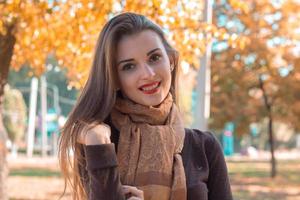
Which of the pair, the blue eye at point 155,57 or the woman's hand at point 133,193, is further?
the blue eye at point 155,57

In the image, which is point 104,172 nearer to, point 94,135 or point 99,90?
point 94,135

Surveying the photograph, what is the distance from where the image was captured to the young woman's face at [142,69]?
6.02ft

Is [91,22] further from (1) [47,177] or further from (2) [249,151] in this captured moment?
(2) [249,151]

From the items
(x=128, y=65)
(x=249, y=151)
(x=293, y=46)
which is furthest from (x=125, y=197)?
(x=249, y=151)

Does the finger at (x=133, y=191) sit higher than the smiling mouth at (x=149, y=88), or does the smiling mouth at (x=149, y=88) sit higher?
the smiling mouth at (x=149, y=88)

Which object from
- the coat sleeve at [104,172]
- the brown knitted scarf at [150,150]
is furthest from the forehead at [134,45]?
the coat sleeve at [104,172]

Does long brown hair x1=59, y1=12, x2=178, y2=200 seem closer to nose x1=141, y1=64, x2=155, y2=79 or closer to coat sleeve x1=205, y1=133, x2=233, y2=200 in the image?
nose x1=141, y1=64, x2=155, y2=79

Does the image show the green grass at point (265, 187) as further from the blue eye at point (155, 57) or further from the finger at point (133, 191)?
the finger at point (133, 191)

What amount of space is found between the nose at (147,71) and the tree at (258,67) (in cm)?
1347

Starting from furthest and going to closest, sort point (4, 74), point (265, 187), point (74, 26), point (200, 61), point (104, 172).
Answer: point (265, 187), point (200, 61), point (4, 74), point (74, 26), point (104, 172)

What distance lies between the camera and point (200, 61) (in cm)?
773

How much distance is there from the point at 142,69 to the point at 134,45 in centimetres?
8

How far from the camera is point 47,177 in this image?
1510 cm

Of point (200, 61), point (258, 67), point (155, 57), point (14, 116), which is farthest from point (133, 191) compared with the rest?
point (14, 116)
